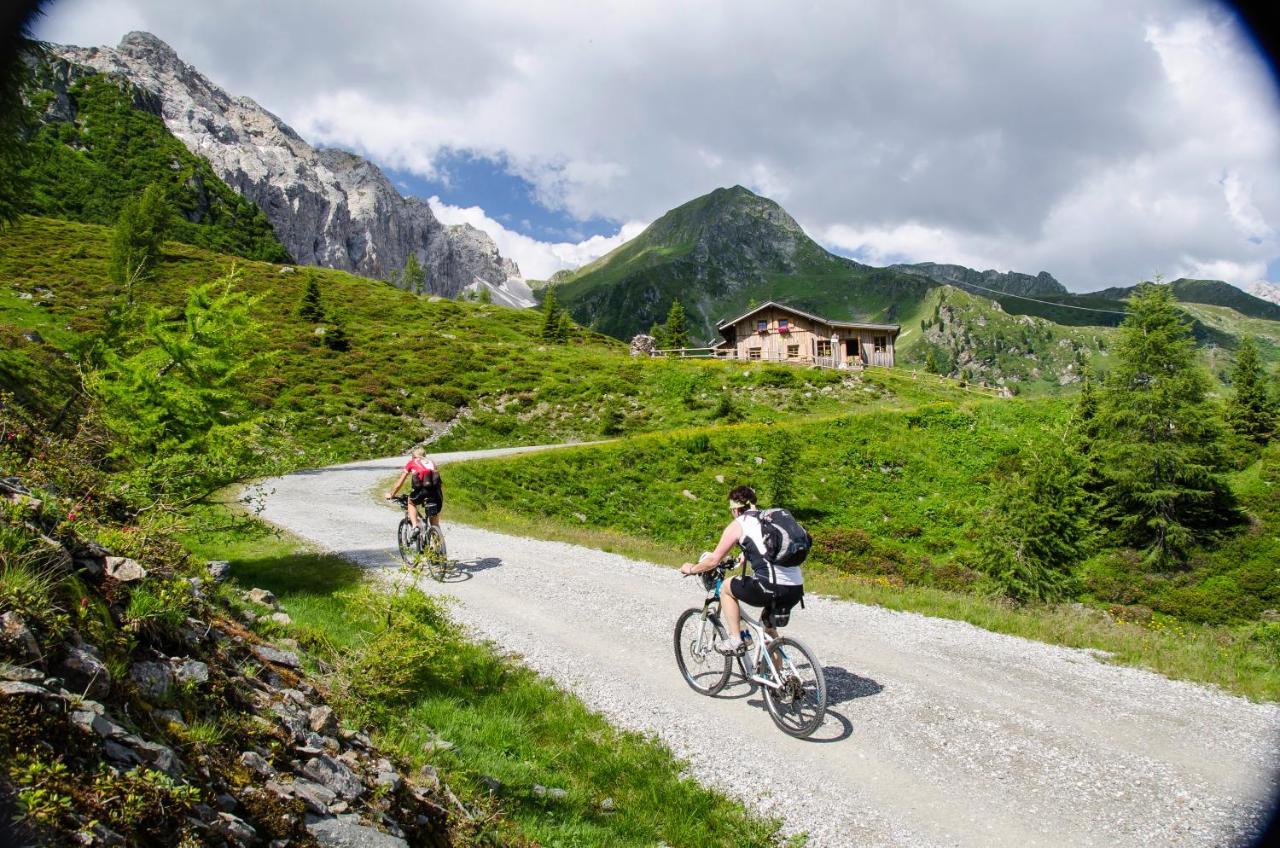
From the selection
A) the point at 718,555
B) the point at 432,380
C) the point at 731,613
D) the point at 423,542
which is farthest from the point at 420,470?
the point at 432,380

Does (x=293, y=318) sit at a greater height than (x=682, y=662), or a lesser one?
greater

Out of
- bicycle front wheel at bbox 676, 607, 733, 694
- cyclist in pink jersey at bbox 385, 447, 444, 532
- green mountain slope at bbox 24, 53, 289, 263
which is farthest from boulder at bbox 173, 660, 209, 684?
green mountain slope at bbox 24, 53, 289, 263

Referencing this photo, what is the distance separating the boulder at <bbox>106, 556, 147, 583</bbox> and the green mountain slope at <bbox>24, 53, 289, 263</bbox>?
11371 cm

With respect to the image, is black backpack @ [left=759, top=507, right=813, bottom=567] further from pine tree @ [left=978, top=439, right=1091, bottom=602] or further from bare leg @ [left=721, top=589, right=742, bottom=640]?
pine tree @ [left=978, top=439, right=1091, bottom=602]

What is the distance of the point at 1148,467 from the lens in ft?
88.6

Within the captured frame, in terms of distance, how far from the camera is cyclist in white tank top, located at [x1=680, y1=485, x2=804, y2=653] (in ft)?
23.2

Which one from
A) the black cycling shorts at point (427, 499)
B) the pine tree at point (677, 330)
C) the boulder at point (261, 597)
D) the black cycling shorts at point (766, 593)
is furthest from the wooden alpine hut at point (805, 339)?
the boulder at point (261, 597)

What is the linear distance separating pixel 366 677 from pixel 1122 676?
9736mm

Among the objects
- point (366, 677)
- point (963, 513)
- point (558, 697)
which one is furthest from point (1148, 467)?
point (366, 677)

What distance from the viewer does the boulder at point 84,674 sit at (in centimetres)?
339

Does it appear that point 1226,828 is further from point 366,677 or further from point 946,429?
point 946,429

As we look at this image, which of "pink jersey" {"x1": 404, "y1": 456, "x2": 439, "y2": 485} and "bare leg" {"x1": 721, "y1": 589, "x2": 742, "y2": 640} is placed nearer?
"bare leg" {"x1": 721, "y1": 589, "x2": 742, "y2": 640}

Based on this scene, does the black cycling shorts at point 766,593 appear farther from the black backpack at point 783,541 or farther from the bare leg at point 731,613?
the black backpack at point 783,541

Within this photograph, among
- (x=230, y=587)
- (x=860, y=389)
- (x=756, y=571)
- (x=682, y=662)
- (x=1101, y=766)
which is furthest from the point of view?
→ (x=860, y=389)
